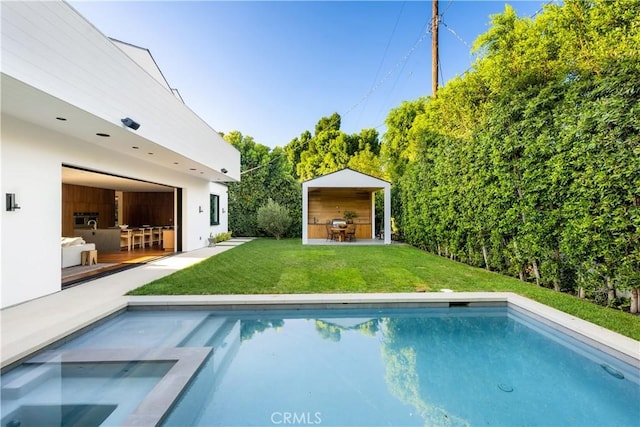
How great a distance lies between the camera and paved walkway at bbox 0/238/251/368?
3.54 meters

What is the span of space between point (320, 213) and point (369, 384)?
1409 cm

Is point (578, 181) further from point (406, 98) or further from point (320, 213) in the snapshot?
point (406, 98)

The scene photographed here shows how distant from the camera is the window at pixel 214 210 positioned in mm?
15456

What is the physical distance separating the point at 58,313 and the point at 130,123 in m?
3.34

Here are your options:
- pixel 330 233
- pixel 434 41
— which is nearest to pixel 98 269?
pixel 330 233

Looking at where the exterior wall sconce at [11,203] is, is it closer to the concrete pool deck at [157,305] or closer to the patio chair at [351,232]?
the concrete pool deck at [157,305]

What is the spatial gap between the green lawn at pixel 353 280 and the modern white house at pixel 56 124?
6.36 ft

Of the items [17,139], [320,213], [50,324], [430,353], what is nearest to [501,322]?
[430,353]

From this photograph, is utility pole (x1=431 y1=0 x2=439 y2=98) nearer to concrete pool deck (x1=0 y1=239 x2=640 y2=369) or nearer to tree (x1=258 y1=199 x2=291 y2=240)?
tree (x1=258 y1=199 x2=291 y2=240)

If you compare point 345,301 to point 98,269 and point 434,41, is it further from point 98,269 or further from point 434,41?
point 434,41

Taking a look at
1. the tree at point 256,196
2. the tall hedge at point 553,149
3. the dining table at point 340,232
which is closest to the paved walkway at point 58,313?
the tall hedge at point 553,149

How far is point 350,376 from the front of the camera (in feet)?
11.7

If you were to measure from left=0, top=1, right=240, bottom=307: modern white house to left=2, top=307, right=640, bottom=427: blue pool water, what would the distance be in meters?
2.25

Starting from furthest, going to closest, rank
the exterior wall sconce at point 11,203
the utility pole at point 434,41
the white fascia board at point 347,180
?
the white fascia board at point 347,180, the utility pole at point 434,41, the exterior wall sconce at point 11,203
